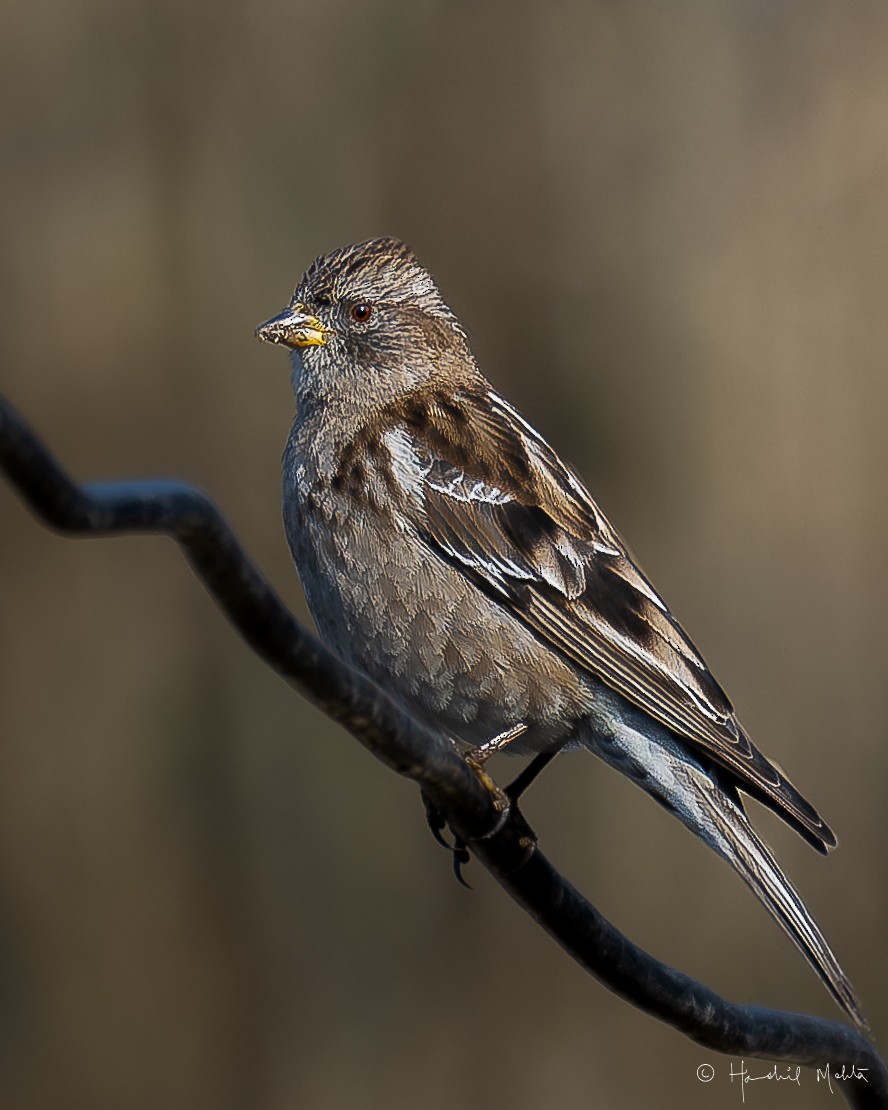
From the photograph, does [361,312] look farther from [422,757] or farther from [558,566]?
[422,757]

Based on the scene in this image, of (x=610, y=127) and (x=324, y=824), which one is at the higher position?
(x=610, y=127)

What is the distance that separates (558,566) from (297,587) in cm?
330

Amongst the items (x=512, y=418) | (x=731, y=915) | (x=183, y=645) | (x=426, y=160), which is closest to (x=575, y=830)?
(x=731, y=915)

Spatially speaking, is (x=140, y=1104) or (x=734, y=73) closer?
(x=140, y=1104)

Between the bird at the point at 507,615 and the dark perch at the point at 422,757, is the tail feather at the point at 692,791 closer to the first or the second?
the bird at the point at 507,615

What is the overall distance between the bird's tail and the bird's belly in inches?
15.6

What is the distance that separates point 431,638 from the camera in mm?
4172

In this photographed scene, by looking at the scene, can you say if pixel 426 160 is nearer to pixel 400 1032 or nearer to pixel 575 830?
pixel 575 830

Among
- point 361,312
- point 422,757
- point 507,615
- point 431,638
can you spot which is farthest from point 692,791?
point 422,757

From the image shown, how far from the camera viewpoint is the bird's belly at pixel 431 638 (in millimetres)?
4172

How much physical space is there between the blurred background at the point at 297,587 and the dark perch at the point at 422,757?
171 inches

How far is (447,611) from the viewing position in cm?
422

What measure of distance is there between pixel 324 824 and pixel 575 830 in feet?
3.75
